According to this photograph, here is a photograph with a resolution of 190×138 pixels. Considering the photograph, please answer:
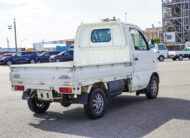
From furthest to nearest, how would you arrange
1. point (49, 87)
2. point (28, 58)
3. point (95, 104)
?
Answer: point (28, 58)
point (95, 104)
point (49, 87)

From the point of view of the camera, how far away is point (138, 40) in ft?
26.2

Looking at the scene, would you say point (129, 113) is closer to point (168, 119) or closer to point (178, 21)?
point (168, 119)

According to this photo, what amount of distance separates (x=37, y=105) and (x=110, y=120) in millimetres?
2025

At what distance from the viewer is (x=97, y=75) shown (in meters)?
6.02

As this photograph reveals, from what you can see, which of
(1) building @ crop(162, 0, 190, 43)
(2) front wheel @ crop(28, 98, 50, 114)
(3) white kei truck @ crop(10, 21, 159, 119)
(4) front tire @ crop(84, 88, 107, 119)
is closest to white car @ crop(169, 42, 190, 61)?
(3) white kei truck @ crop(10, 21, 159, 119)

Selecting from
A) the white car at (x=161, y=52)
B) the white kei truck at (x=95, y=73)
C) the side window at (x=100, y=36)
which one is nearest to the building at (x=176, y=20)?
the white car at (x=161, y=52)

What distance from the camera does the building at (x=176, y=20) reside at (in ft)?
234

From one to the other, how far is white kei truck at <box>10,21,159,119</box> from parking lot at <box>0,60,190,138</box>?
391mm

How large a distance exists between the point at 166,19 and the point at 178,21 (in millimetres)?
3569

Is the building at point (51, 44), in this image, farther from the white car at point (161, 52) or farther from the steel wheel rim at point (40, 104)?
the steel wheel rim at point (40, 104)

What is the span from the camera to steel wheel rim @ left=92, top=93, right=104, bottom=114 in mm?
6172

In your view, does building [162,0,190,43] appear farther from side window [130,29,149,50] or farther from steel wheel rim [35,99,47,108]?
steel wheel rim [35,99,47,108]

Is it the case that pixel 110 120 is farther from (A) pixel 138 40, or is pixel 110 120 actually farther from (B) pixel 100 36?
(A) pixel 138 40

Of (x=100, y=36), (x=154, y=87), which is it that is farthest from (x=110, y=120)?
(x=154, y=87)
